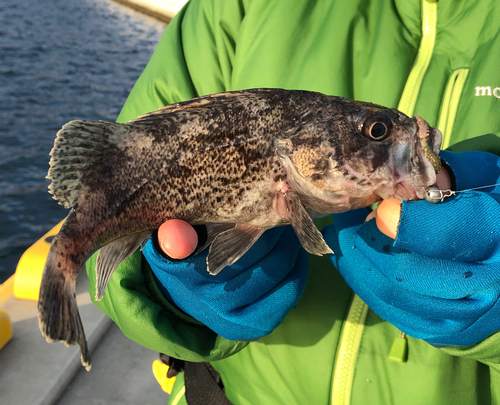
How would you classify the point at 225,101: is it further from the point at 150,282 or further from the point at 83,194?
the point at 150,282

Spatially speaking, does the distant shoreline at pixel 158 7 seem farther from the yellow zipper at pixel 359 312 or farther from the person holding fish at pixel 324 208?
the yellow zipper at pixel 359 312

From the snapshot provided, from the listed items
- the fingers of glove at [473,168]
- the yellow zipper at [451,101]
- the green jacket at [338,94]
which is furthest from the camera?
the yellow zipper at [451,101]

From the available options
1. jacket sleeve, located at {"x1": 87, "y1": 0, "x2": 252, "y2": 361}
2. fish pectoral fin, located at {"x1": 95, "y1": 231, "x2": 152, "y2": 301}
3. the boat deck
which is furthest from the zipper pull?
the boat deck

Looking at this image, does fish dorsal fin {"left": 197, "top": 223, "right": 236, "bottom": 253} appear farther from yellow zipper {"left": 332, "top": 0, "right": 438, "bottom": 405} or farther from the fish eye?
yellow zipper {"left": 332, "top": 0, "right": 438, "bottom": 405}

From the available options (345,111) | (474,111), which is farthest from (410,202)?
(474,111)

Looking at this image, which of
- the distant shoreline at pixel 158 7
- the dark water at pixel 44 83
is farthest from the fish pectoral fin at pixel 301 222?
the distant shoreline at pixel 158 7

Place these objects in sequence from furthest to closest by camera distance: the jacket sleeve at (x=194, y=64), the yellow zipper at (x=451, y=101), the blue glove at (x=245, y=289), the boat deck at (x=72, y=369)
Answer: the boat deck at (x=72, y=369) < the jacket sleeve at (x=194, y=64) < the yellow zipper at (x=451, y=101) < the blue glove at (x=245, y=289)

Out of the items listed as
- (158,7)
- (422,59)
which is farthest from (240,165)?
(158,7)
